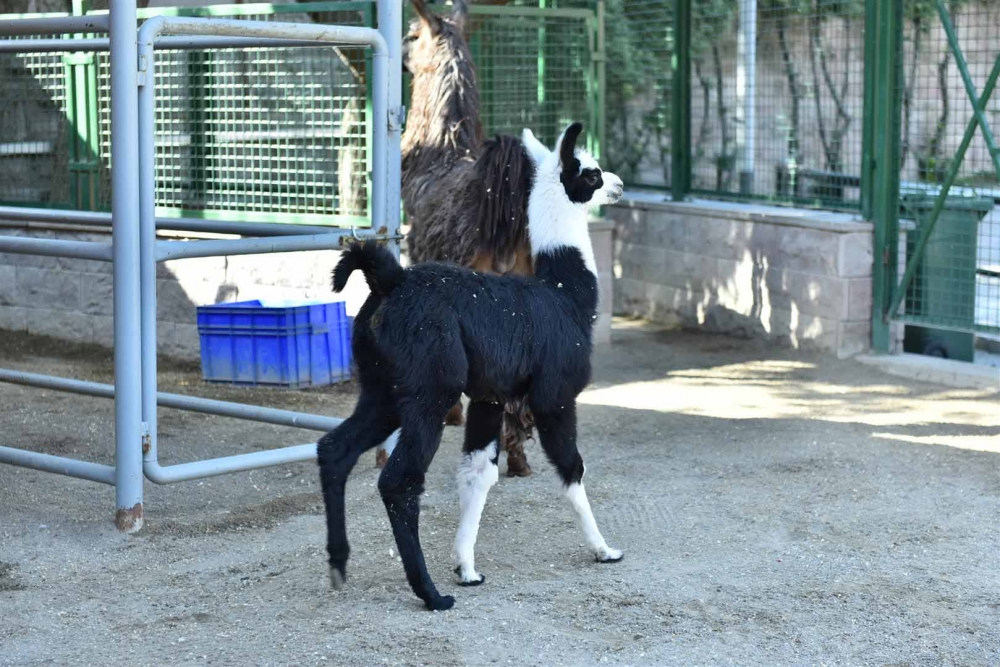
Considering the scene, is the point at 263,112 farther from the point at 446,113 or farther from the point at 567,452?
the point at 567,452

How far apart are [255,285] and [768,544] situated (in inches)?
186

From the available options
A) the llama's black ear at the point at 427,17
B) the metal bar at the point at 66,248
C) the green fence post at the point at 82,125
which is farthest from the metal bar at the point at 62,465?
the green fence post at the point at 82,125

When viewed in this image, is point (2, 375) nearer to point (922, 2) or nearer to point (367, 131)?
point (367, 131)

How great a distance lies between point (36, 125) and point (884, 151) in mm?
5898

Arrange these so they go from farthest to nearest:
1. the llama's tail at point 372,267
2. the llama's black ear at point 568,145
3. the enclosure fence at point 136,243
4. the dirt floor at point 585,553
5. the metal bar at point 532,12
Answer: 1. the metal bar at point 532,12
2. the enclosure fence at point 136,243
3. the llama's black ear at point 568,145
4. the llama's tail at point 372,267
5. the dirt floor at point 585,553

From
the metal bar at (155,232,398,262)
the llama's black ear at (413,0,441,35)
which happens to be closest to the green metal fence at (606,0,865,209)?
the llama's black ear at (413,0,441,35)

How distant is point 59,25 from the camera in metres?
4.94

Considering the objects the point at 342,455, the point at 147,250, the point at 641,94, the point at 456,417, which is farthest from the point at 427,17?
the point at 641,94

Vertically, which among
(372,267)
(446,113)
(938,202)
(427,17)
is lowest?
(372,267)

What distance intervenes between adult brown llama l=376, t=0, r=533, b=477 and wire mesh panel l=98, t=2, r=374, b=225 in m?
0.90

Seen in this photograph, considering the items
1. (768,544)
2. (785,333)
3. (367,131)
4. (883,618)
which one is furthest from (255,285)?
(883,618)

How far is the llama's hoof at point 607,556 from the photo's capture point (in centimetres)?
467

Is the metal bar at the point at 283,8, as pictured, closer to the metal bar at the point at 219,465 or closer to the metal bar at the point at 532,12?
the metal bar at the point at 532,12

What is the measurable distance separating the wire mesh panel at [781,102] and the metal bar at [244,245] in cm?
476
